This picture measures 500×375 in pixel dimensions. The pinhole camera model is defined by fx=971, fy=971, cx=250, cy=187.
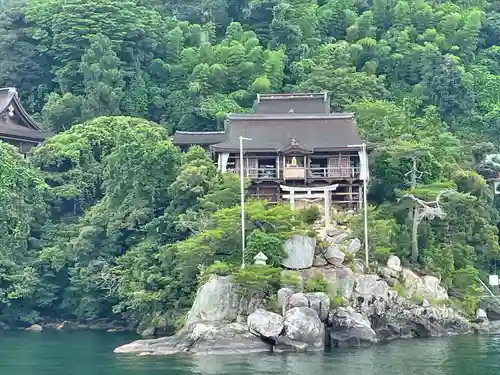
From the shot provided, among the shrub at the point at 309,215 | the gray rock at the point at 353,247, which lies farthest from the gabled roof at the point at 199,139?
the gray rock at the point at 353,247

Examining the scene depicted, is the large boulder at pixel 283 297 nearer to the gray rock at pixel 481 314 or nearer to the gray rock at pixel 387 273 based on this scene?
the gray rock at pixel 387 273

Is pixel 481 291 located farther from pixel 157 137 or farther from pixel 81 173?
pixel 81 173

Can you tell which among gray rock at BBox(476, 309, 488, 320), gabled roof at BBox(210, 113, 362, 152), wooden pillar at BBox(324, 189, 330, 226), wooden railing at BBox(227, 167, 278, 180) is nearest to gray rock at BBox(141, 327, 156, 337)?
wooden railing at BBox(227, 167, 278, 180)

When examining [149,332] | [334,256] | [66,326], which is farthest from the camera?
[66,326]

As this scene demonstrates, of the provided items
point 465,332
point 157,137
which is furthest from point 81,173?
point 465,332

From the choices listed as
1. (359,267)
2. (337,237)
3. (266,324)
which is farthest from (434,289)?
(266,324)

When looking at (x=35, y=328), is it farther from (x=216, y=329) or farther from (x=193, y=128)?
(x=193, y=128)
